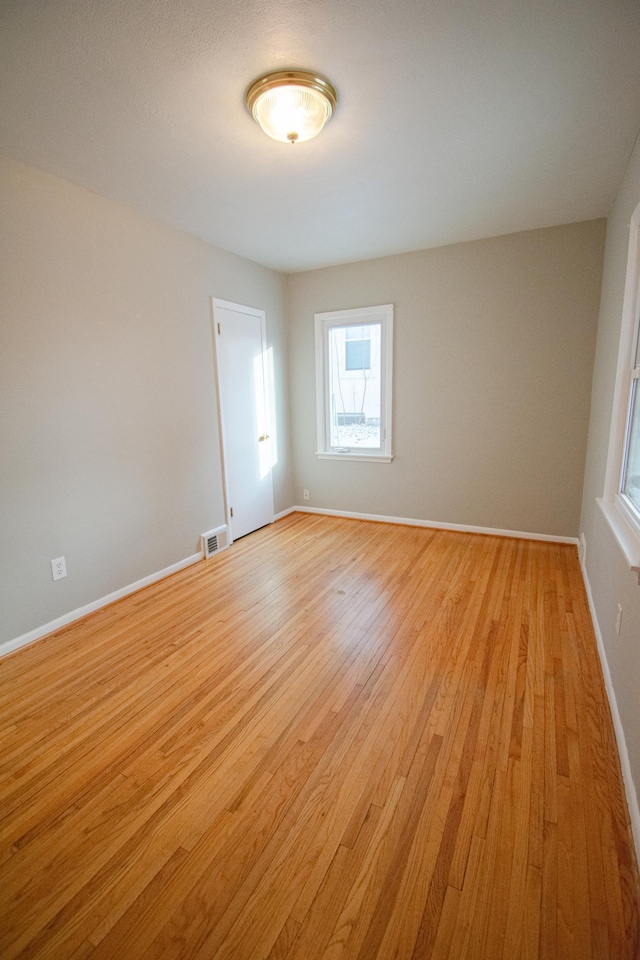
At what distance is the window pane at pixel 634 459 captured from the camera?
201 cm

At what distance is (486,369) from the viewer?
12.4 ft

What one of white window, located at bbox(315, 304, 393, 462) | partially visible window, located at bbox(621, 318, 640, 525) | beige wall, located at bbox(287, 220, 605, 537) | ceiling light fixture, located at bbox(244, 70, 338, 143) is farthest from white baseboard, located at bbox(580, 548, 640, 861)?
ceiling light fixture, located at bbox(244, 70, 338, 143)

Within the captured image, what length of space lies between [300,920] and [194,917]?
295 millimetres

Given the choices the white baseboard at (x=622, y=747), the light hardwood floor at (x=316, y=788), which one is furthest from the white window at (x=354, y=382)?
the white baseboard at (x=622, y=747)

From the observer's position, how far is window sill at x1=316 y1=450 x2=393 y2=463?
4422 millimetres

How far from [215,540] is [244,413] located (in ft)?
4.27

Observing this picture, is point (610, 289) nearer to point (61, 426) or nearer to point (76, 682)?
point (61, 426)

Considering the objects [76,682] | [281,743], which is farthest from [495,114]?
[76,682]

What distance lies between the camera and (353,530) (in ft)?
14.2

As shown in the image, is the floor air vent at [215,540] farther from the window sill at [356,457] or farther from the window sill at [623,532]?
the window sill at [623,532]

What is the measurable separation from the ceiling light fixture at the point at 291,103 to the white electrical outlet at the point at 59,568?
106 inches

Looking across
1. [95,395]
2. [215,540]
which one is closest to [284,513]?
[215,540]

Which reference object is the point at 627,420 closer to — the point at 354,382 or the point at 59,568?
the point at 354,382

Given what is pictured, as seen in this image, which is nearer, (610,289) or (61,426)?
(61,426)
